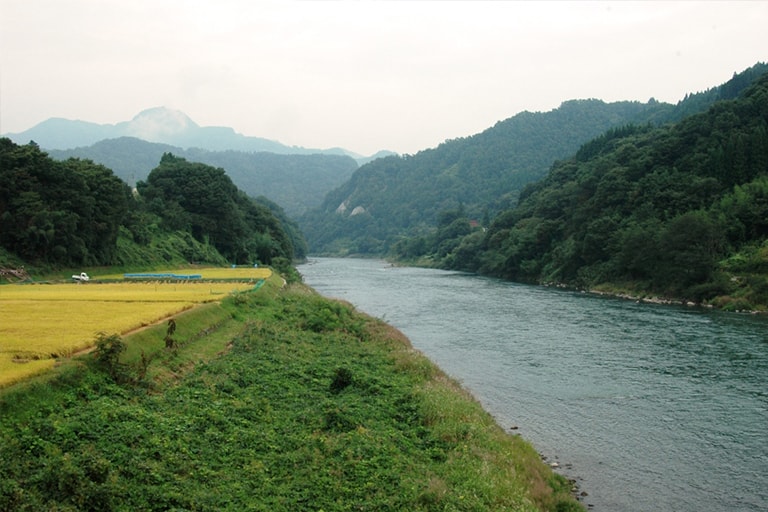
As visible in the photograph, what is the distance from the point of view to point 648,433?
18.7m

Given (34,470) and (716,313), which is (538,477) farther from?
(716,313)

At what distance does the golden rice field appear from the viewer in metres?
14.4

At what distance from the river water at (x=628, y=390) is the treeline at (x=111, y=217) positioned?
2568cm

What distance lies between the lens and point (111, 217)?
51.2 meters

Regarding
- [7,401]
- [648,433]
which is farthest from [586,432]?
[7,401]

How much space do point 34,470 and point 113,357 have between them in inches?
220

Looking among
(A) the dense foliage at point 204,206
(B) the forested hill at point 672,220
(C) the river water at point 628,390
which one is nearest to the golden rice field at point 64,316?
(C) the river water at point 628,390

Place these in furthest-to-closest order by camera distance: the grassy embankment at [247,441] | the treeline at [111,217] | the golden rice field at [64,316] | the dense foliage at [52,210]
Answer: the treeline at [111,217], the dense foliage at [52,210], the golden rice field at [64,316], the grassy embankment at [247,441]

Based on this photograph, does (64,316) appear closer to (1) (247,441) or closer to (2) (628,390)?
(1) (247,441)

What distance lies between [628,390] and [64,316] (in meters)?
22.5

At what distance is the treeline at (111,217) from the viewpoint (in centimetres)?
4406

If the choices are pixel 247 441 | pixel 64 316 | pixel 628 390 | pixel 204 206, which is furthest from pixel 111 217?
pixel 628 390

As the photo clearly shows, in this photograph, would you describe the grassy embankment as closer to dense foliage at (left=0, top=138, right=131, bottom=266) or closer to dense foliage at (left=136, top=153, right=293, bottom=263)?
dense foliage at (left=0, top=138, right=131, bottom=266)

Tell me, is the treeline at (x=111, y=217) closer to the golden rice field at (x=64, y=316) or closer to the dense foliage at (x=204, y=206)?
the dense foliage at (x=204, y=206)
